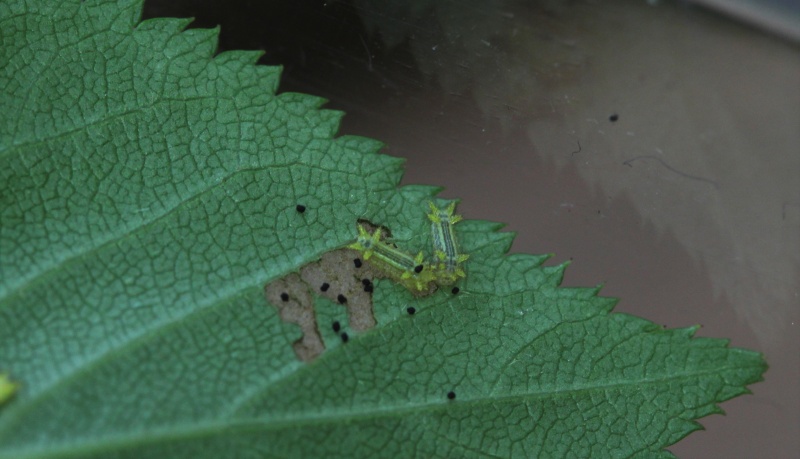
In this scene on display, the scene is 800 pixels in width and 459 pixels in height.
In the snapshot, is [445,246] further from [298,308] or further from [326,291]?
[298,308]

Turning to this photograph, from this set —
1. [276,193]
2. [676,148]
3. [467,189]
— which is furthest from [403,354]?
[676,148]

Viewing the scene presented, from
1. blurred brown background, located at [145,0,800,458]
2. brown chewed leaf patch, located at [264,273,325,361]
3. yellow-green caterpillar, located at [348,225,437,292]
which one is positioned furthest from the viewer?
blurred brown background, located at [145,0,800,458]

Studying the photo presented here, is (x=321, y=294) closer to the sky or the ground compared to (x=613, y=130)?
closer to the ground

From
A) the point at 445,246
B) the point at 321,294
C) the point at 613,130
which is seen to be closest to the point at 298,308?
the point at 321,294

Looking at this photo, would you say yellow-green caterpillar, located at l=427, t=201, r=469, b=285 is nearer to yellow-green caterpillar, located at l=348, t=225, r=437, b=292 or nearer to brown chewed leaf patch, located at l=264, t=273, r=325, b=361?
yellow-green caterpillar, located at l=348, t=225, r=437, b=292

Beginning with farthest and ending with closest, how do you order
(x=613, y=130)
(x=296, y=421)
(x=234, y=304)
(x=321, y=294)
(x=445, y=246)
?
(x=613, y=130)
(x=445, y=246)
(x=321, y=294)
(x=234, y=304)
(x=296, y=421)

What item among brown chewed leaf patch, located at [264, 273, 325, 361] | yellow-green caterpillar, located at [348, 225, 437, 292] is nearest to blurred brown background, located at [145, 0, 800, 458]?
yellow-green caterpillar, located at [348, 225, 437, 292]
